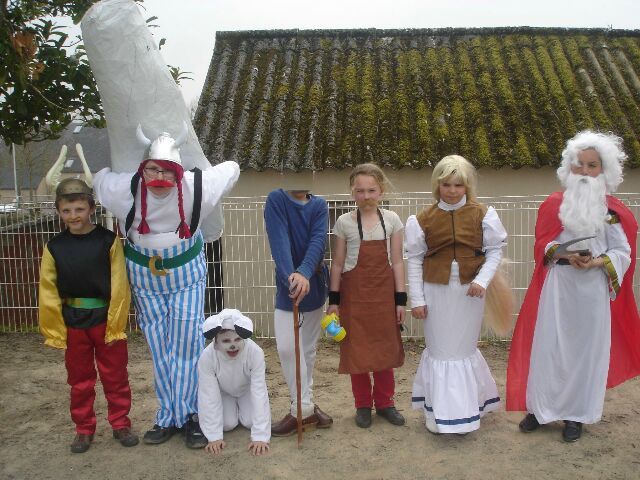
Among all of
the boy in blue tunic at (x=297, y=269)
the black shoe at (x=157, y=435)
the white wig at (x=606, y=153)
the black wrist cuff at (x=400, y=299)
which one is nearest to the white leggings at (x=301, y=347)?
the boy in blue tunic at (x=297, y=269)

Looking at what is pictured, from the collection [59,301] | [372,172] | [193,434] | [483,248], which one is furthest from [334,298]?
[59,301]

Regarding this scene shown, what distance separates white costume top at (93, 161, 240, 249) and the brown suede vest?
1376mm

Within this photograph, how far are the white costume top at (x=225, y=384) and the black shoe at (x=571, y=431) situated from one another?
1.86m

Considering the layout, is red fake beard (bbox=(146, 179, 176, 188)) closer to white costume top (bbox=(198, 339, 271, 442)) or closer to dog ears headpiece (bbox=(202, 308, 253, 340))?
dog ears headpiece (bbox=(202, 308, 253, 340))

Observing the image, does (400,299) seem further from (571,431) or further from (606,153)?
(606,153)

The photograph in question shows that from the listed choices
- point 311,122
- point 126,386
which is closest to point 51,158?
point 311,122

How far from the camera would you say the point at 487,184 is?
665 centimetres

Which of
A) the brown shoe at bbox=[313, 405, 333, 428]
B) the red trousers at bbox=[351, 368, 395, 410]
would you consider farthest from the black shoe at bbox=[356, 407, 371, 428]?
the brown shoe at bbox=[313, 405, 333, 428]

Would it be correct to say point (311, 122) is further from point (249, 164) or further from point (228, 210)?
point (228, 210)

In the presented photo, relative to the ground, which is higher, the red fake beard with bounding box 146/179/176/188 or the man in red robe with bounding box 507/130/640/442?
the red fake beard with bounding box 146/179/176/188

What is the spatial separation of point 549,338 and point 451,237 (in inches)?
34.9

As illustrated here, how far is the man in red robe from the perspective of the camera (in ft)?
11.7

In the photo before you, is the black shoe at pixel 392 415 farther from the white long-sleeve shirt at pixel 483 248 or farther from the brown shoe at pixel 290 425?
the white long-sleeve shirt at pixel 483 248

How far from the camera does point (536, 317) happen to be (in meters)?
3.77
